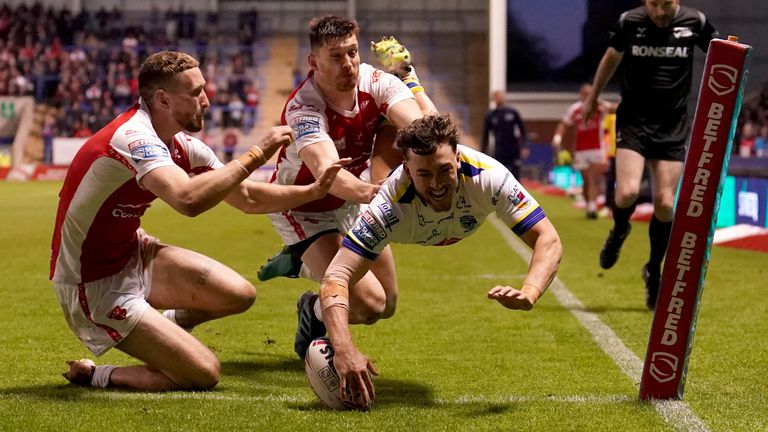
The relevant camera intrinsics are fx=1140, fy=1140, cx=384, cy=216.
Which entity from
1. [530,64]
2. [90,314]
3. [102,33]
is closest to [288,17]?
[102,33]

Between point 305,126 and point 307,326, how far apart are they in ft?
3.61

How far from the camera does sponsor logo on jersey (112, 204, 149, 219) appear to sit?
554 centimetres

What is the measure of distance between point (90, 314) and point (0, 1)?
37795mm

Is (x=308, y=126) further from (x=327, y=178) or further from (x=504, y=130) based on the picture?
(x=504, y=130)

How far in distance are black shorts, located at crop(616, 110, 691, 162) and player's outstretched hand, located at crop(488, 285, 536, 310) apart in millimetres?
4004

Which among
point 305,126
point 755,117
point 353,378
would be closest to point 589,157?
point 305,126

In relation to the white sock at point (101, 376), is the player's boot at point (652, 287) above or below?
below

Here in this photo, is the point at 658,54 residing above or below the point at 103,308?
above

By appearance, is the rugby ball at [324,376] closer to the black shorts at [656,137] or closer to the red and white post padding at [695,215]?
the red and white post padding at [695,215]

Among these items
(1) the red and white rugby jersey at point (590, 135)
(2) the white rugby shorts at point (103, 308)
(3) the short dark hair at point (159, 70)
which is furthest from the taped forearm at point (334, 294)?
(1) the red and white rugby jersey at point (590, 135)

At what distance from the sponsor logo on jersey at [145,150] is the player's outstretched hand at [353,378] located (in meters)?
1.24

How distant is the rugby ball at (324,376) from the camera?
4.98 m

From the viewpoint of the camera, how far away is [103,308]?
554cm

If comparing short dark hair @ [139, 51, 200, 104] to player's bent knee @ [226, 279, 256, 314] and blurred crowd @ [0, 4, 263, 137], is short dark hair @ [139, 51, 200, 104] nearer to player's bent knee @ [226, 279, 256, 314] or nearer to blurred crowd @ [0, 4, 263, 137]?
player's bent knee @ [226, 279, 256, 314]
